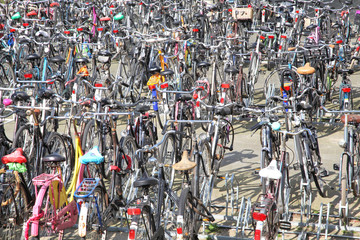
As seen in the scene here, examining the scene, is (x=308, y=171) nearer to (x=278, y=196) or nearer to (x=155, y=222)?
(x=278, y=196)

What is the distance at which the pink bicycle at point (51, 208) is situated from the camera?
5184 millimetres

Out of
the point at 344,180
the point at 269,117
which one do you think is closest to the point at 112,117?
the point at 269,117

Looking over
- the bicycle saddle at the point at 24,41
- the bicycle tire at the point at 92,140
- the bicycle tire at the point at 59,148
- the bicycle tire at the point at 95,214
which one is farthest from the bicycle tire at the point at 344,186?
the bicycle saddle at the point at 24,41

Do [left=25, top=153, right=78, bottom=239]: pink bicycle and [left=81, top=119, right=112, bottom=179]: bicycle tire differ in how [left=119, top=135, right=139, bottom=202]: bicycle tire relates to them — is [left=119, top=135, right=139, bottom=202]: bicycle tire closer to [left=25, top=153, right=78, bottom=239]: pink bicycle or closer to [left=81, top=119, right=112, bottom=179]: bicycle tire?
[left=81, top=119, right=112, bottom=179]: bicycle tire

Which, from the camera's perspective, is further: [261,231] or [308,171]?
[308,171]

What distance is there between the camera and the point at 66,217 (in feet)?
18.1

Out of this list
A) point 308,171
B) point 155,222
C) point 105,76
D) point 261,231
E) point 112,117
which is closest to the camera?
point 261,231

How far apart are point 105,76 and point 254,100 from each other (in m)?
3.33

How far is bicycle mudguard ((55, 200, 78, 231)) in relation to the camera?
5.40 metres

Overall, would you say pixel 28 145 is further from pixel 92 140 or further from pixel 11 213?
pixel 11 213

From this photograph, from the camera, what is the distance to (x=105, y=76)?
9.09 metres

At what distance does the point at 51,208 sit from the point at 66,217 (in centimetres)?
20

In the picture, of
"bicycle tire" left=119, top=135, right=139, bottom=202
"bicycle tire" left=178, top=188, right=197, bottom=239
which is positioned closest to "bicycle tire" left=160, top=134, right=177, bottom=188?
"bicycle tire" left=119, top=135, right=139, bottom=202

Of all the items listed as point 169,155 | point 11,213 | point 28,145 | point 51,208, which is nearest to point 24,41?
point 28,145
